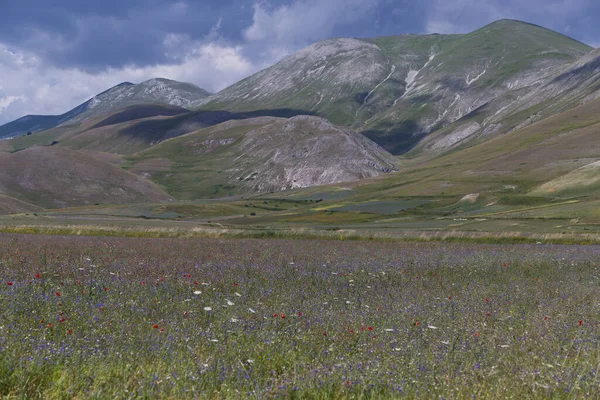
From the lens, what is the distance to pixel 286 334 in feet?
30.0

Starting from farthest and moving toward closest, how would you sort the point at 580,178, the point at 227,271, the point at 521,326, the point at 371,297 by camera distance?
the point at 580,178
the point at 227,271
the point at 371,297
the point at 521,326

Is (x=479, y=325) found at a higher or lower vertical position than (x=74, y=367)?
lower

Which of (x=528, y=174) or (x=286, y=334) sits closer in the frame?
(x=286, y=334)

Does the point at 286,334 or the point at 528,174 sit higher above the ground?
the point at 528,174

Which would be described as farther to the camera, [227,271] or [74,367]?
[227,271]

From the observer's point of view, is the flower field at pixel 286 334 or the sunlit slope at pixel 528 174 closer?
the flower field at pixel 286 334

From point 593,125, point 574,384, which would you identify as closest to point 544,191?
point 593,125

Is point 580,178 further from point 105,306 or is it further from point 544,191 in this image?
point 105,306

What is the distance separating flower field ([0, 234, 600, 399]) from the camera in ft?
21.9

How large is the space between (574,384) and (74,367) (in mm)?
6441

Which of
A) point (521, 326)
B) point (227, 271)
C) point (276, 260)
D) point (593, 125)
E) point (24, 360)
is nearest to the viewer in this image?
point (24, 360)

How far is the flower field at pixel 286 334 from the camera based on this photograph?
6676mm

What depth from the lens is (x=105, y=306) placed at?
1042 cm

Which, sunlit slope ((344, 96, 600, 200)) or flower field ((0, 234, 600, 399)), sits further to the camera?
sunlit slope ((344, 96, 600, 200))
